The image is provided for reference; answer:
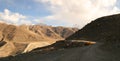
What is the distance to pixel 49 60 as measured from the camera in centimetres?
2594

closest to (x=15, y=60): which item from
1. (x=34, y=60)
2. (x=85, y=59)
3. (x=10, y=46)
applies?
(x=34, y=60)

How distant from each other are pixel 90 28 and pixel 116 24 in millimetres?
8905

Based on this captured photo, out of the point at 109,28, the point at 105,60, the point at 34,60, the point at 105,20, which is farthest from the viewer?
the point at 105,20

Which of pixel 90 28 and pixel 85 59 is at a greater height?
pixel 90 28

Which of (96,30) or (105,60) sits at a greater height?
(96,30)

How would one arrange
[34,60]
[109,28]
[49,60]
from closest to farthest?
[49,60]
[34,60]
[109,28]

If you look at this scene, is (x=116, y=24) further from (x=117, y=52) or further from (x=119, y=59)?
(x=119, y=59)

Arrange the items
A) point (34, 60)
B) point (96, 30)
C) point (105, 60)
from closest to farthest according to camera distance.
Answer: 1. point (105, 60)
2. point (34, 60)
3. point (96, 30)

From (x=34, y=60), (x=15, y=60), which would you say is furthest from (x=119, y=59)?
(x=15, y=60)

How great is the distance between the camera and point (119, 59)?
23.3 meters

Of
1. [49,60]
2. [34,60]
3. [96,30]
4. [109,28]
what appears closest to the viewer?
[49,60]

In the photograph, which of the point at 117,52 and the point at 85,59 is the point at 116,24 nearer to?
the point at 117,52

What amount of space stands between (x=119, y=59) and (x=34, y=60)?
9248 millimetres

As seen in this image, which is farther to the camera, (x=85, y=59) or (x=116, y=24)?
(x=116, y=24)
